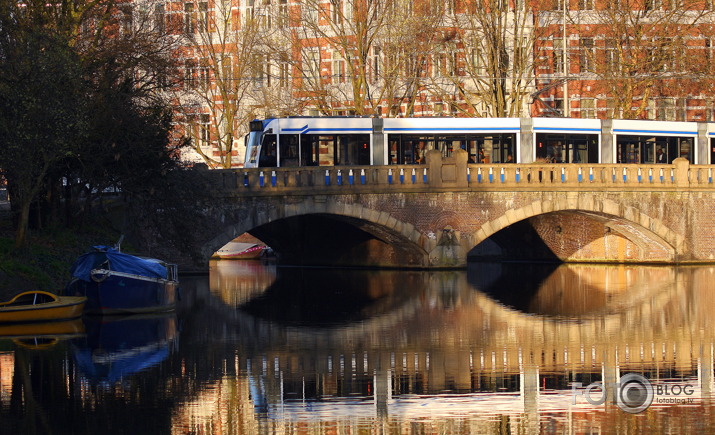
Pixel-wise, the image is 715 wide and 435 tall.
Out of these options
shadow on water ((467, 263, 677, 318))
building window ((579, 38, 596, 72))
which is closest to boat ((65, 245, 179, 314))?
shadow on water ((467, 263, 677, 318))

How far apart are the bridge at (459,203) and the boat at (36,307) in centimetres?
1469

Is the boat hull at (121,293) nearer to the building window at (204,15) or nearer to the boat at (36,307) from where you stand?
the boat at (36,307)

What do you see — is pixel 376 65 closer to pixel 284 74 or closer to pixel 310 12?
pixel 310 12

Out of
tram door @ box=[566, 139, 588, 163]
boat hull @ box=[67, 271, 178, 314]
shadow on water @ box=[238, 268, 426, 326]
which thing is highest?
tram door @ box=[566, 139, 588, 163]

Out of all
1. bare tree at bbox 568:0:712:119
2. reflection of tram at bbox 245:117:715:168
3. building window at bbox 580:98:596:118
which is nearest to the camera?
reflection of tram at bbox 245:117:715:168

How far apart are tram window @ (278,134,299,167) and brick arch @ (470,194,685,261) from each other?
7.62 meters

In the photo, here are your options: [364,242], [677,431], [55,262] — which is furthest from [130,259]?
[364,242]

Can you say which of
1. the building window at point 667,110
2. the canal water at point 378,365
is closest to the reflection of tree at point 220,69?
the building window at point 667,110

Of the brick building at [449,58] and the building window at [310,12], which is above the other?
the building window at [310,12]

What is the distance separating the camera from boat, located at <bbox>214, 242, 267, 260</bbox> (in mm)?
65938

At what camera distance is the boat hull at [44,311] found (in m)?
29.1

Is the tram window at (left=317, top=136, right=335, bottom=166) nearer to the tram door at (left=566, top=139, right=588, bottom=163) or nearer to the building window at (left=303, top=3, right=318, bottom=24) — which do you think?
the tram door at (left=566, top=139, right=588, bottom=163)

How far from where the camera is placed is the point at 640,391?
20.8 meters

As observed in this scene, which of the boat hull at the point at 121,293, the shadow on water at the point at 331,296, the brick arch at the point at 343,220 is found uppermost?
the brick arch at the point at 343,220
